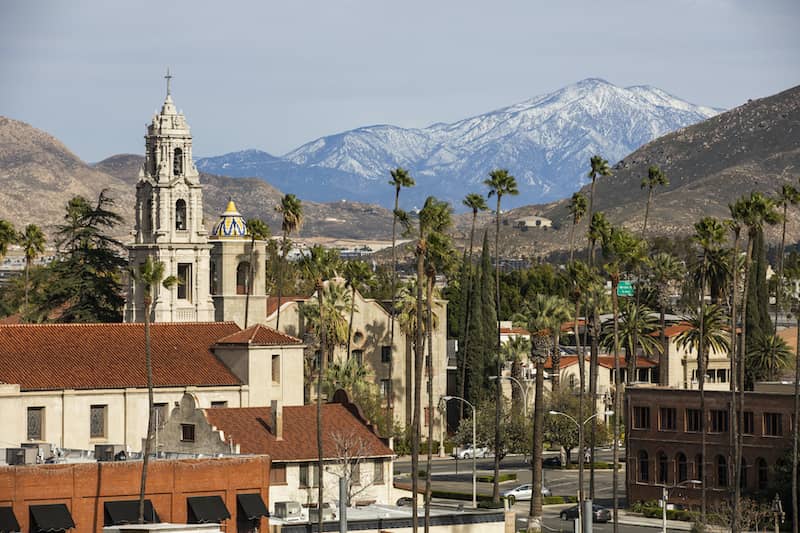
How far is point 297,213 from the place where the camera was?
15012cm

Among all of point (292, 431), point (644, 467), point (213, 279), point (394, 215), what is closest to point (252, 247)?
point (213, 279)

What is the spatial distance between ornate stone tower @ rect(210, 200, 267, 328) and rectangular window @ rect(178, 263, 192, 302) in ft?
12.1

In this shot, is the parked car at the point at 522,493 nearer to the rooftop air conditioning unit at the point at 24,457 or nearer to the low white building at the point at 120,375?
the low white building at the point at 120,375

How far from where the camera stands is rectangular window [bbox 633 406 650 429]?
11562cm

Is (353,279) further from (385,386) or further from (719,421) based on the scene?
(719,421)

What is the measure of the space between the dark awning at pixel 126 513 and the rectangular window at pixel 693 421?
47.5m

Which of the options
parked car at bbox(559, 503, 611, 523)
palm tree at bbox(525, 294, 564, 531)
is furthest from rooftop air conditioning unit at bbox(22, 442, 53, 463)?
parked car at bbox(559, 503, 611, 523)

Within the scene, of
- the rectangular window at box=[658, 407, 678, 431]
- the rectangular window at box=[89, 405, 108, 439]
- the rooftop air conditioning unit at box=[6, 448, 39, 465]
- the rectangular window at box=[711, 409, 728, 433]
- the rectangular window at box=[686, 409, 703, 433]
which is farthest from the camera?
the rectangular window at box=[658, 407, 678, 431]

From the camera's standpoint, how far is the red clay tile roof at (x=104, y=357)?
102 meters

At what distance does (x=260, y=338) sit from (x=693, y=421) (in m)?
25.2

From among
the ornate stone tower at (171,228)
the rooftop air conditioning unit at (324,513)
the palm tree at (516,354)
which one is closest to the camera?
the rooftop air conditioning unit at (324,513)

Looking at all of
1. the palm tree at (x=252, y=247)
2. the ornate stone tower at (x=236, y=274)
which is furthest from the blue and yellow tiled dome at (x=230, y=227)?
the palm tree at (x=252, y=247)

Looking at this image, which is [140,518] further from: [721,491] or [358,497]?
[721,491]

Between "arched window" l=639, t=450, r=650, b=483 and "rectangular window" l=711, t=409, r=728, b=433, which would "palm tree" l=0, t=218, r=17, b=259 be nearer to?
"arched window" l=639, t=450, r=650, b=483
